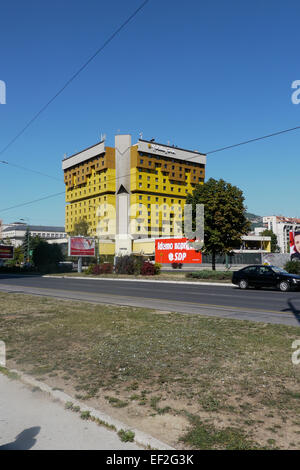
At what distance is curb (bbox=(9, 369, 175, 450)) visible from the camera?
342 cm

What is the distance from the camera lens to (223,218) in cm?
3422

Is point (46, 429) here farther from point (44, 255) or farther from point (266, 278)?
point (44, 255)

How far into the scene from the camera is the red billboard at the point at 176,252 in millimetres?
57519

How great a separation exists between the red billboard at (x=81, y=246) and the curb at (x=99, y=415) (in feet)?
148

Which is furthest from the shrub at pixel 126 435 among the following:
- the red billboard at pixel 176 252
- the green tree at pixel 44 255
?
the green tree at pixel 44 255

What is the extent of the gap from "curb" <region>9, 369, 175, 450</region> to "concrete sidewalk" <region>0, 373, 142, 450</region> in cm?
7

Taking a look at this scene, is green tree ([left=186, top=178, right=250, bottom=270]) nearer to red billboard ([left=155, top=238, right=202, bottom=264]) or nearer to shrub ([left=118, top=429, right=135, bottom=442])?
red billboard ([left=155, top=238, right=202, bottom=264])

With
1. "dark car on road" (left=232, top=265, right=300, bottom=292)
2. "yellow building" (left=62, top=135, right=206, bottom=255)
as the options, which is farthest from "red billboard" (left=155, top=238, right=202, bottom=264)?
"yellow building" (left=62, top=135, right=206, bottom=255)

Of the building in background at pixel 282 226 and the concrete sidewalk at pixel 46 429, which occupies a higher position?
the building in background at pixel 282 226

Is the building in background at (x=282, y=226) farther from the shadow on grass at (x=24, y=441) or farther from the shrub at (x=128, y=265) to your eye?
the shadow on grass at (x=24, y=441)

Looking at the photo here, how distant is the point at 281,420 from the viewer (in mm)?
3945

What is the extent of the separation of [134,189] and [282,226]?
327ft

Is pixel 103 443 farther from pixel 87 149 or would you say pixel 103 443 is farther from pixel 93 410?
pixel 87 149
